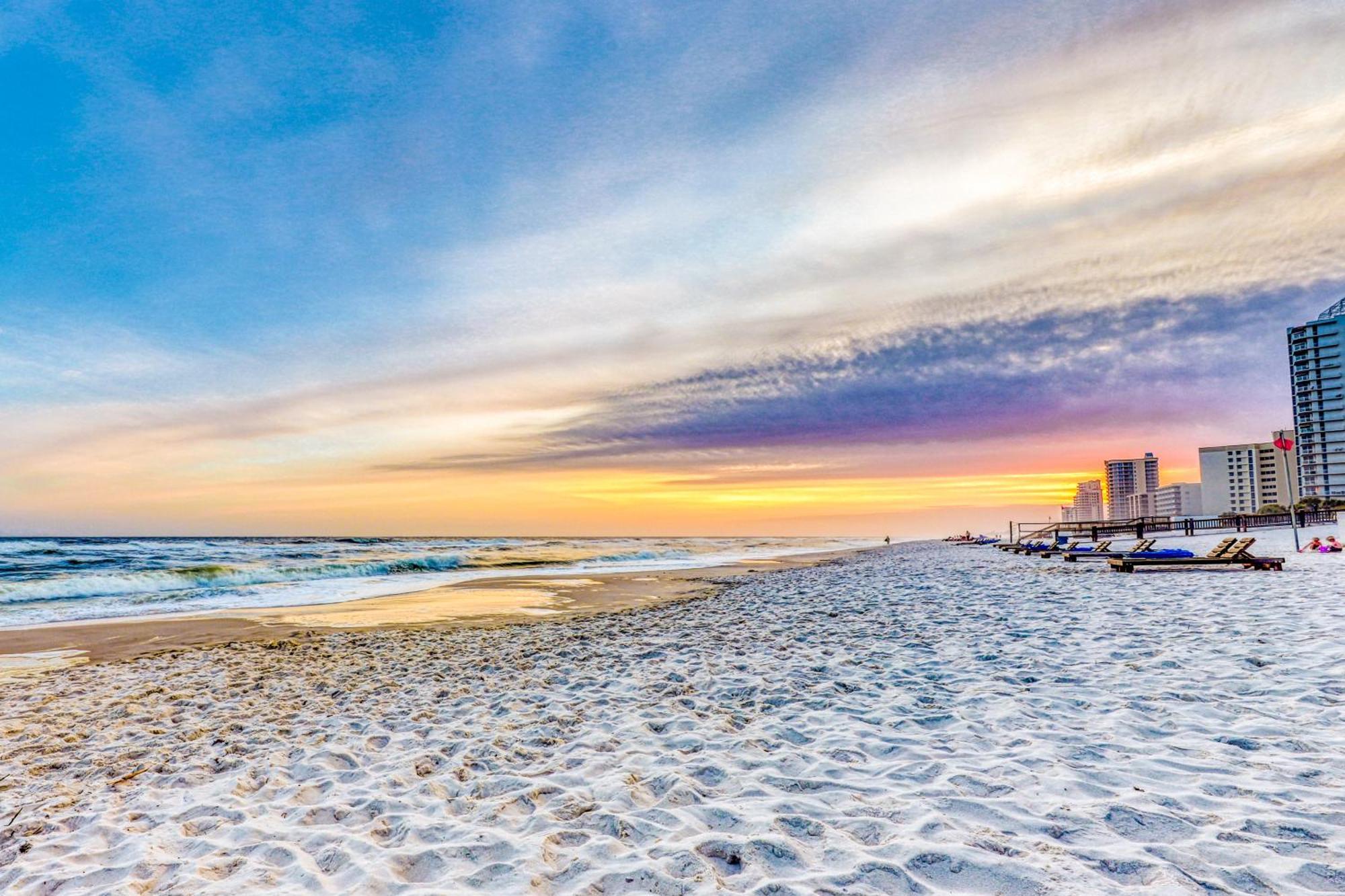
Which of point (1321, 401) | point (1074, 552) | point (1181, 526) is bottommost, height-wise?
point (1074, 552)

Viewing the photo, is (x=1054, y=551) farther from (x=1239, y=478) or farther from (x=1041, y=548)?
(x=1239, y=478)

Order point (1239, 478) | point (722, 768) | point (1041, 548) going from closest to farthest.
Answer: point (722, 768)
point (1041, 548)
point (1239, 478)

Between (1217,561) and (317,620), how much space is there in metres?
22.0

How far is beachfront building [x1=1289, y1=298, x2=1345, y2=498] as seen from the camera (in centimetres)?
11881

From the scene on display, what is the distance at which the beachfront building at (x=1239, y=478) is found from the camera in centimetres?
15025

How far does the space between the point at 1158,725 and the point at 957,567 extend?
19.3 metres

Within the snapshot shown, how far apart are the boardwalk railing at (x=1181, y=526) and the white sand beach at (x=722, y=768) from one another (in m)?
38.6

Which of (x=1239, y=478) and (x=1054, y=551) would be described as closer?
(x=1054, y=551)

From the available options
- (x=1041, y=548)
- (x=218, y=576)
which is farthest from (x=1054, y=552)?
(x=218, y=576)

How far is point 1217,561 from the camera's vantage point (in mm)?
16969

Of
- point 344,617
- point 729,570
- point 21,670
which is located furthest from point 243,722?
point 729,570

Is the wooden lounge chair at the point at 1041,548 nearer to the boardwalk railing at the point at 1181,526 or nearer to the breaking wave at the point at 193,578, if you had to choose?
the boardwalk railing at the point at 1181,526

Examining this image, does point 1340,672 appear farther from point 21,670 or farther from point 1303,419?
point 1303,419

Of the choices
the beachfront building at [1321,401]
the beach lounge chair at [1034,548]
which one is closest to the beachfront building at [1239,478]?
the beachfront building at [1321,401]
